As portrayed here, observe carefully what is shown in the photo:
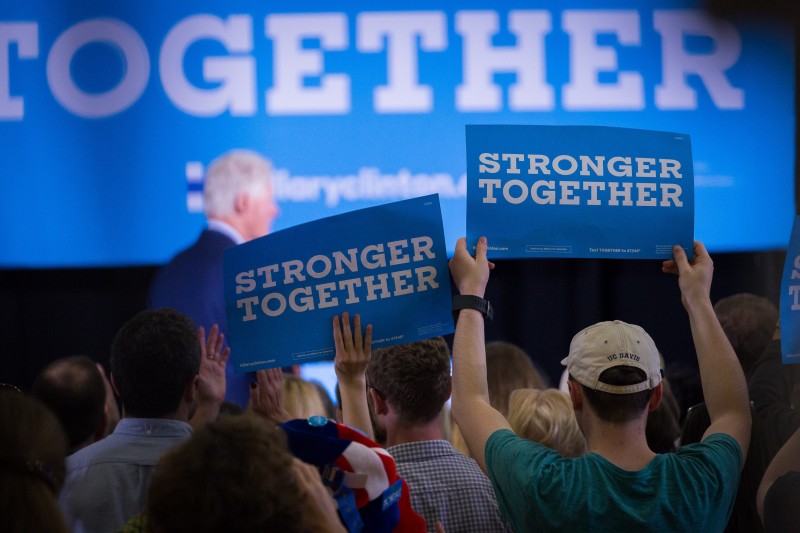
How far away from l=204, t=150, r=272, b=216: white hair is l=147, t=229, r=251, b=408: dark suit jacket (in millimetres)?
150

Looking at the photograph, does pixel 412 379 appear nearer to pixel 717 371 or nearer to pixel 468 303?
pixel 468 303

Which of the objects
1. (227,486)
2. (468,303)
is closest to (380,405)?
(468,303)

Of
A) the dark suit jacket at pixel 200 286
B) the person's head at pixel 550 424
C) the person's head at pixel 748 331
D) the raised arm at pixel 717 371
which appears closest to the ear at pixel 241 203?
the dark suit jacket at pixel 200 286

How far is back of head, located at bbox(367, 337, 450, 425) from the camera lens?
2000 millimetres

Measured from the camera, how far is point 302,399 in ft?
10.0

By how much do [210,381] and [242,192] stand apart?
9.34 ft

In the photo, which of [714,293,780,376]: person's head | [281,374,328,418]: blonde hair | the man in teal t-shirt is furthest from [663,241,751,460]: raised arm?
[281,374,328,418]: blonde hair

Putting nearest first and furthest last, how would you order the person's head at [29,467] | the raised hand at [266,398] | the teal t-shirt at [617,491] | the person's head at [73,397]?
the person's head at [29,467], the teal t-shirt at [617,491], the raised hand at [266,398], the person's head at [73,397]

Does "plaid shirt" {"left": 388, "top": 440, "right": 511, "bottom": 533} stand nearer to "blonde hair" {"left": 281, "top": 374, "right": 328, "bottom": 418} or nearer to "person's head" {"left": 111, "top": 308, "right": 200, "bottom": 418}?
"person's head" {"left": 111, "top": 308, "right": 200, "bottom": 418}

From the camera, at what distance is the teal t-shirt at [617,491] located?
1.56 m

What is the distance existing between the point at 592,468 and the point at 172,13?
412cm

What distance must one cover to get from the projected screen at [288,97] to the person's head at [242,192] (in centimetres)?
5

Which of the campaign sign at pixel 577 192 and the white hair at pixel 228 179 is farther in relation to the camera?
the white hair at pixel 228 179

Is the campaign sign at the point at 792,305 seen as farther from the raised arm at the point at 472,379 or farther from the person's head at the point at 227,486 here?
the person's head at the point at 227,486
